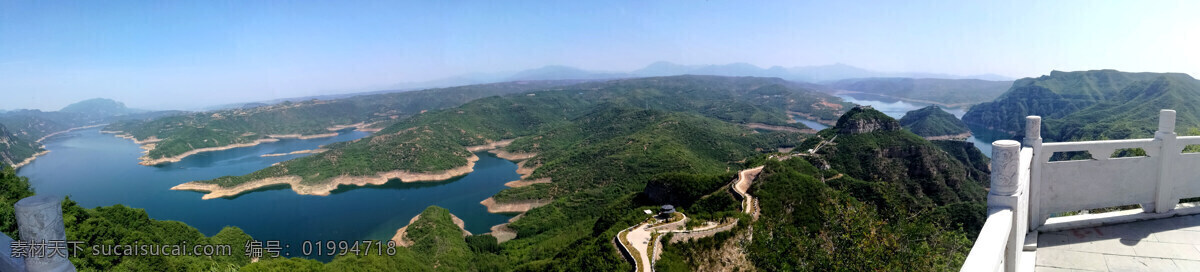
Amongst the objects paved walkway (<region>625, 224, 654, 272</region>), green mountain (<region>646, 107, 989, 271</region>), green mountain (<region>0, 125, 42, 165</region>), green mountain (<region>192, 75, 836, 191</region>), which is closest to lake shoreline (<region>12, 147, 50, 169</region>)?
green mountain (<region>0, 125, 42, 165</region>)

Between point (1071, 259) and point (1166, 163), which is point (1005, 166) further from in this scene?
point (1166, 163)

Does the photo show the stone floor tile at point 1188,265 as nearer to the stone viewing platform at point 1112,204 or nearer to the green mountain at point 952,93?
the stone viewing platform at point 1112,204

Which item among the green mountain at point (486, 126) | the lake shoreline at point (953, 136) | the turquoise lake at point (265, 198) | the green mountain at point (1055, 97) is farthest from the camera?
the green mountain at point (1055, 97)

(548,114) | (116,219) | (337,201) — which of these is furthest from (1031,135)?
(548,114)

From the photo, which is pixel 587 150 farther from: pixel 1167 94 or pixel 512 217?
pixel 1167 94

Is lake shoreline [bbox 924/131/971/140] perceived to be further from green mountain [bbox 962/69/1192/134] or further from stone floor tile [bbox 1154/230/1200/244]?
stone floor tile [bbox 1154/230/1200/244]

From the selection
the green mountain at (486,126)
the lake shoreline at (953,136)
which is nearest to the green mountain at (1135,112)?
the lake shoreline at (953,136)
